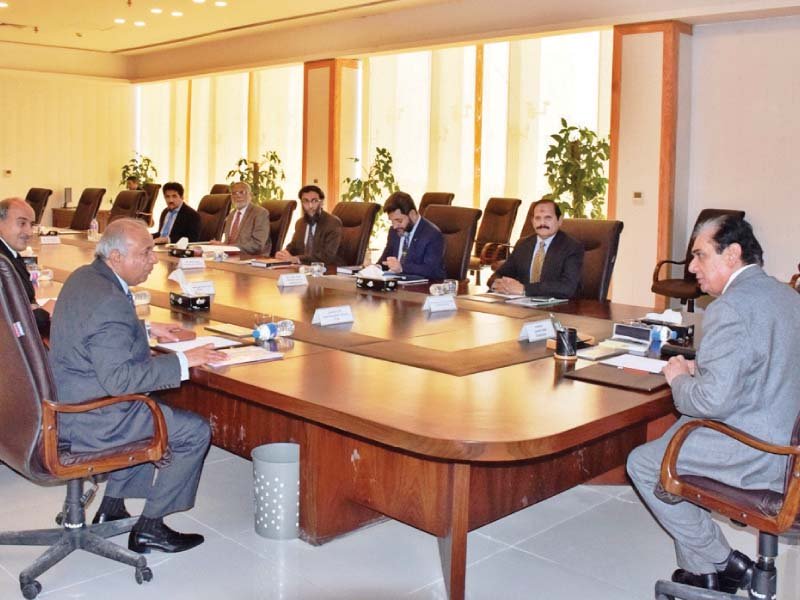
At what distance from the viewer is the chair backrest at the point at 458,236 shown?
561cm

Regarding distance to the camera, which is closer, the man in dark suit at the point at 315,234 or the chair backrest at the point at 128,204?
the man in dark suit at the point at 315,234

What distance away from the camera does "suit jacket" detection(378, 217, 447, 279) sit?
17.6 feet

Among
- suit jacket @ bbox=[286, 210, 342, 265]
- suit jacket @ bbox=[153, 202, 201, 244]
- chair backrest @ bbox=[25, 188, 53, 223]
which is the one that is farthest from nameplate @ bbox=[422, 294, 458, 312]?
chair backrest @ bbox=[25, 188, 53, 223]

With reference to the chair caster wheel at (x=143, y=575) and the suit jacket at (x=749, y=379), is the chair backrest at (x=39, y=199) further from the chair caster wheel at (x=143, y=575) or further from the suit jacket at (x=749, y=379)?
the suit jacket at (x=749, y=379)

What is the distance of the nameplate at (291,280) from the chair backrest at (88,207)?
544 centimetres

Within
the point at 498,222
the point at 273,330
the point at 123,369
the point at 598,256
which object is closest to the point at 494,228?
the point at 498,222

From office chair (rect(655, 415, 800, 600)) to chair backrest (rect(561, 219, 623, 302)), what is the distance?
7.51 feet

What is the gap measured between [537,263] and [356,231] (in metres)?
1.82

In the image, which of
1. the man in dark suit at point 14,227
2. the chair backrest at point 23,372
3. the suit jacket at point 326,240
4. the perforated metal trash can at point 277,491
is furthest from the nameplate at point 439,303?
the suit jacket at point 326,240

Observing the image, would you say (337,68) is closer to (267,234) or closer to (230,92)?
(230,92)

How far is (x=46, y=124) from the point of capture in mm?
13836

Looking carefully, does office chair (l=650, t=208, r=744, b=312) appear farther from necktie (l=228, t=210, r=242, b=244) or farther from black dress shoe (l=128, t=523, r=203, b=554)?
black dress shoe (l=128, t=523, r=203, b=554)

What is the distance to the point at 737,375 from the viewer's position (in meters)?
2.35

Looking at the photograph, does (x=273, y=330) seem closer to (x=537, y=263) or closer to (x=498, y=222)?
(x=537, y=263)
